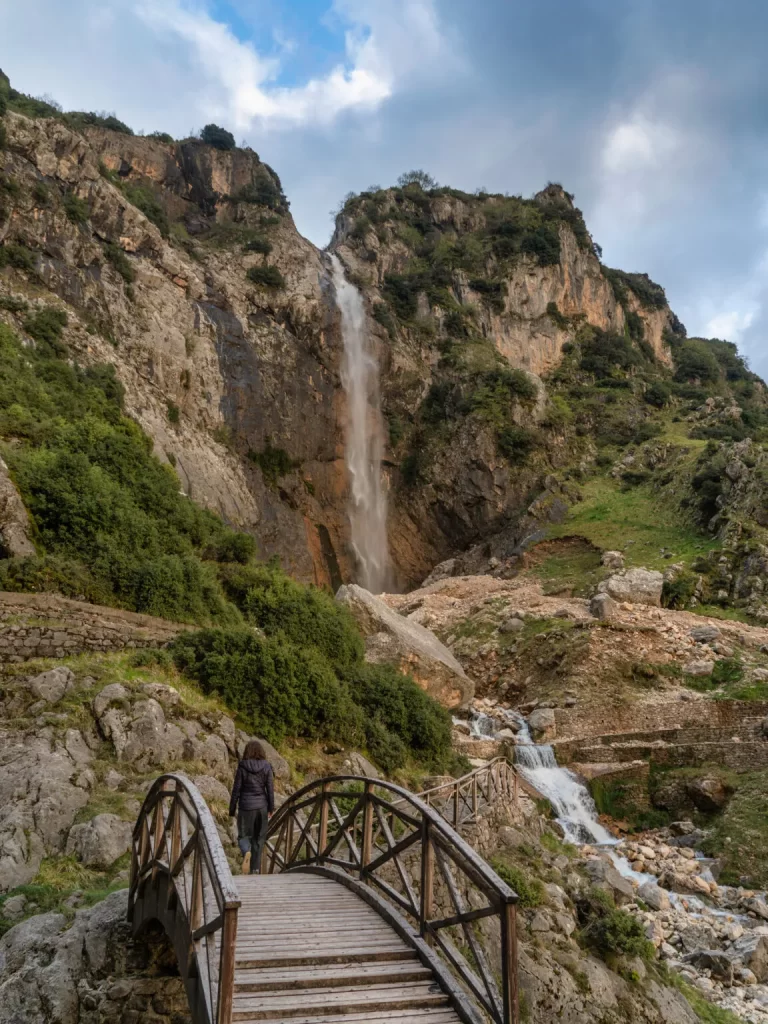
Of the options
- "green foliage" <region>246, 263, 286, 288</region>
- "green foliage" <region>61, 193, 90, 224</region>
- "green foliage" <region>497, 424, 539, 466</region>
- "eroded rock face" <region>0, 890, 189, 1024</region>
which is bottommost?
"eroded rock face" <region>0, 890, 189, 1024</region>

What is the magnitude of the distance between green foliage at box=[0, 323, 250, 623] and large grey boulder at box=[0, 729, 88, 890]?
408 centimetres

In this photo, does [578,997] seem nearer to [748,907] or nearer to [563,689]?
[748,907]

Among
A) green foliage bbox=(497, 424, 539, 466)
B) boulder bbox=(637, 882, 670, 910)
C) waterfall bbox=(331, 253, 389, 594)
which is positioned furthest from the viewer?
green foliage bbox=(497, 424, 539, 466)

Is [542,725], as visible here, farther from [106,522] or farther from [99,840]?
[99,840]

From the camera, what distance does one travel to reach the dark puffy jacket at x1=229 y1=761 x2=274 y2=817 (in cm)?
768

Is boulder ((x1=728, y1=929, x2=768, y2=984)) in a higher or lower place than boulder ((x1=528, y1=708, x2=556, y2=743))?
lower

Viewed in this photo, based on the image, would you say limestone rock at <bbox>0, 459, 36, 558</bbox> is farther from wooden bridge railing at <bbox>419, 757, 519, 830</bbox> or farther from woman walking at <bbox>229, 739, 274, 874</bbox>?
wooden bridge railing at <bbox>419, 757, 519, 830</bbox>

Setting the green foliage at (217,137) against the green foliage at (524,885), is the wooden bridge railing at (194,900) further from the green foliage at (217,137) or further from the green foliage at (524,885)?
the green foliage at (217,137)

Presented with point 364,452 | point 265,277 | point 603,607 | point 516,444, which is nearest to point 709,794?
point 603,607

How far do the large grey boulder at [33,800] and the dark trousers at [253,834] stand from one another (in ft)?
6.88

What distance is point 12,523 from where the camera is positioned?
43.0 feet

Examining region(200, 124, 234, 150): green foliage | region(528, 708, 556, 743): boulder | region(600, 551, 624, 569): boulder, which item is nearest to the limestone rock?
region(528, 708, 556, 743): boulder

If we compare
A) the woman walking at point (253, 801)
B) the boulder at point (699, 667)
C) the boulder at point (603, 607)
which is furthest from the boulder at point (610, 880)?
the boulder at point (603, 607)

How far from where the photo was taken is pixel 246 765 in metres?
7.77
